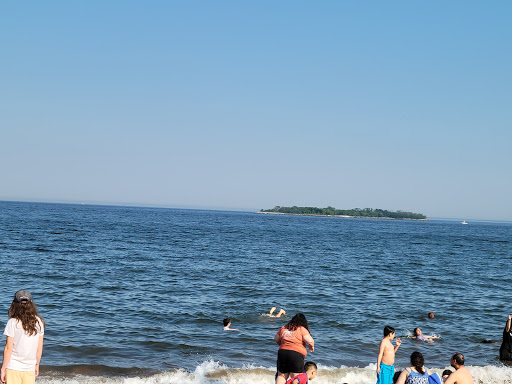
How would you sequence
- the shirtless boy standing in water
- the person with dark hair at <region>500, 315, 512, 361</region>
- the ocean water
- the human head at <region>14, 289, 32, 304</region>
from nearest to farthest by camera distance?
the human head at <region>14, 289, 32, 304</region> → the shirtless boy standing in water → the ocean water → the person with dark hair at <region>500, 315, 512, 361</region>

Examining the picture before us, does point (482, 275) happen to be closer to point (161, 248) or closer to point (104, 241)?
point (161, 248)

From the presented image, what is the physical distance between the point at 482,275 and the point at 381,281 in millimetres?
10395

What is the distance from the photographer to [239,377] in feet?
45.4

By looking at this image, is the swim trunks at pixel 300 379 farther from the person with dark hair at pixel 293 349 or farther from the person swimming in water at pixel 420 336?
the person swimming in water at pixel 420 336

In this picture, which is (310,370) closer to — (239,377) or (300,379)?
(300,379)

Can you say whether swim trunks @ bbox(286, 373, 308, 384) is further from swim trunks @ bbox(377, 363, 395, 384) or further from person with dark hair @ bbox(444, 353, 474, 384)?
person with dark hair @ bbox(444, 353, 474, 384)

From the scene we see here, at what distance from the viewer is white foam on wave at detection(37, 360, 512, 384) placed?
13008 mm

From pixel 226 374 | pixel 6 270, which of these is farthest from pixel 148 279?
pixel 226 374

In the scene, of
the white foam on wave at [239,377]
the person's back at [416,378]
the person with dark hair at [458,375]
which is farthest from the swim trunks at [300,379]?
the white foam on wave at [239,377]

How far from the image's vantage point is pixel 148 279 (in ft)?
97.2

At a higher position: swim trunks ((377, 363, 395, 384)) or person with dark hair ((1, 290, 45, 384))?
person with dark hair ((1, 290, 45, 384))

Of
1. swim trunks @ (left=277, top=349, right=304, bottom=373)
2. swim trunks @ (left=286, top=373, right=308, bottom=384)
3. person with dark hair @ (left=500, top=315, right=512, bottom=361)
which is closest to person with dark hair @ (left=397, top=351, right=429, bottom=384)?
swim trunks @ (left=286, top=373, right=308, bottom=384)

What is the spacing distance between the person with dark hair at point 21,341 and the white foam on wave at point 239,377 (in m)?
5.52

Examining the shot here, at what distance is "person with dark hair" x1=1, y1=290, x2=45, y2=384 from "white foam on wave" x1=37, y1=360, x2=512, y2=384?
18.1 feet
